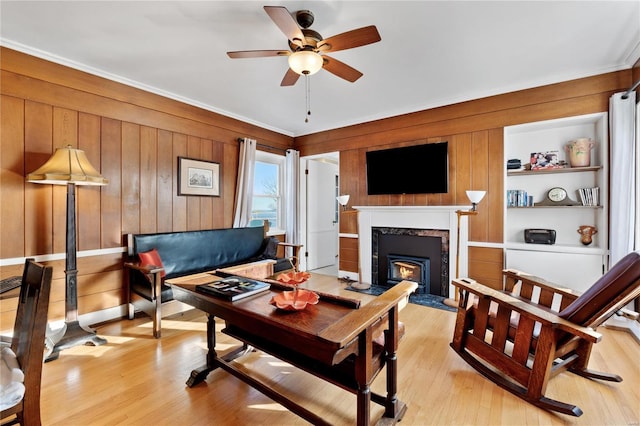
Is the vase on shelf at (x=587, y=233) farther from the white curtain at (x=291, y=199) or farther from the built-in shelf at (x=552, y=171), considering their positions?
the white curtain at (x=291, y=199)

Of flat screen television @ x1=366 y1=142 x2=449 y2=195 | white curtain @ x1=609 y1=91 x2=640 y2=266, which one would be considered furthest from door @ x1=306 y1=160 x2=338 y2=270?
white curtain @ x1=609 y1=91 x2=640 y2=266

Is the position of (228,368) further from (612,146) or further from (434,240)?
(612,146)

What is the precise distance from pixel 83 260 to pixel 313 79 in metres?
3.05

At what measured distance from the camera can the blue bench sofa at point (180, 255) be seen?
270cm

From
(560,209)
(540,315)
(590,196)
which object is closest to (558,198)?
(560,209)

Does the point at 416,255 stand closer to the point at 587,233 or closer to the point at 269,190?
the point at 587,233

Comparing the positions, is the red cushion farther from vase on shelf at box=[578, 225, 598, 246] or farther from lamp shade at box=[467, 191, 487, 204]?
vase on shelf at box=[578, 225, 598, 246]

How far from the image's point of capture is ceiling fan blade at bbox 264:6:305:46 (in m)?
1.59

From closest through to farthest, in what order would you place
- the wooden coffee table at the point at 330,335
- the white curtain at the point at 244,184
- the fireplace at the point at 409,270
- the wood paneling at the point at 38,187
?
the wooden coffee table at the point at 330,335
the wood paneling at the point at 38,187
the fireplace at the point at 409,270
the white curtain at the point at 244,184

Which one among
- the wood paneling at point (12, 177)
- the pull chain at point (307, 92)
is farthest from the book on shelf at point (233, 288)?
the wood paneling at point (12, 177)

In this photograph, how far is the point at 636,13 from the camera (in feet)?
6.89

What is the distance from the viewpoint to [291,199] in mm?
5051

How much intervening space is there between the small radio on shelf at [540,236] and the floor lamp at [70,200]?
452 cm

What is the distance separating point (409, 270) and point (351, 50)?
293 centimetres
